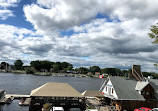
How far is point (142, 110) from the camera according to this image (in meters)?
36.6

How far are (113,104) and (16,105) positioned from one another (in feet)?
86.8

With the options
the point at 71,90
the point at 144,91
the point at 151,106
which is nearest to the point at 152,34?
the point at 144,91

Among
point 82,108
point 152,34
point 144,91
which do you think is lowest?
point 82,108

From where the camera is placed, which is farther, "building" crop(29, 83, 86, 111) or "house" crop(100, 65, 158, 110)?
"house" crop(100, 65, 158, 110)

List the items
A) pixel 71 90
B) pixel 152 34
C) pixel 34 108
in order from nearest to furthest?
pixel 152 34 → pixel 34 108 → pixel 71 90

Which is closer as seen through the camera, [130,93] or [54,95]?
[54,95]

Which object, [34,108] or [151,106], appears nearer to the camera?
[34,108]

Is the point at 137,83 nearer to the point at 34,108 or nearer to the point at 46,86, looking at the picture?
the point at 46,86

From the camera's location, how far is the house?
4016 cm

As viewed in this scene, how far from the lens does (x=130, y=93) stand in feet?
137

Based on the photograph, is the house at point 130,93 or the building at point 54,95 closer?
the building at point 54,95

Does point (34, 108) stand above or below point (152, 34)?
below

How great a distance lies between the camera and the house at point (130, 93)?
40156 mm

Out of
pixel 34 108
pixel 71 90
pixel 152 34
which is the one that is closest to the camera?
pixel 152 34
